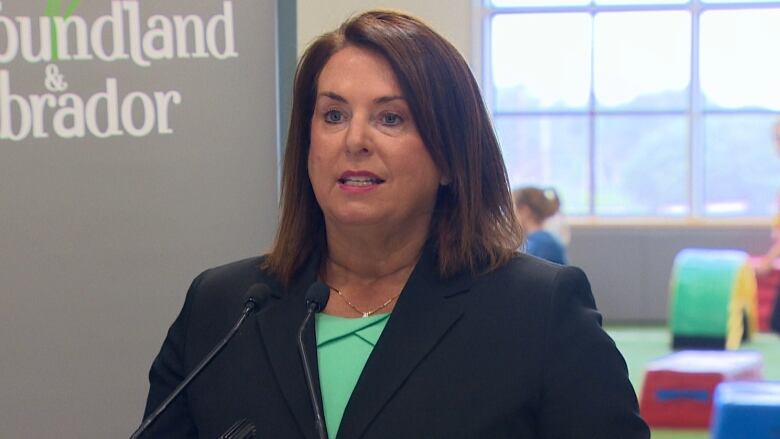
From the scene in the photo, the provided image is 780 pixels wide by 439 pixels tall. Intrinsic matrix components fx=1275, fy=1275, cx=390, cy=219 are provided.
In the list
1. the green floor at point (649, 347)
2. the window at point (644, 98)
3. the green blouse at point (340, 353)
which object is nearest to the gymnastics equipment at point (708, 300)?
the green floor at point (649, 347)

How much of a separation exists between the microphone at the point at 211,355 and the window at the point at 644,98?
421 inches

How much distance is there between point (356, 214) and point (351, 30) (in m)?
0.30

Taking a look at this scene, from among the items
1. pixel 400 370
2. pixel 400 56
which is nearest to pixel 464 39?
pixel 400 56

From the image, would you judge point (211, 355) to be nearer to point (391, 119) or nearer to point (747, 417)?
point (391, 119)

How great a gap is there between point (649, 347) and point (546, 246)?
3.36 meters

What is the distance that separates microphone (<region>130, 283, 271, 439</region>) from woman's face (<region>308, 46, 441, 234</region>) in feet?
0.61

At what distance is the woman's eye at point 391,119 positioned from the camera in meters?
1.91

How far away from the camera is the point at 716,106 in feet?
41.2

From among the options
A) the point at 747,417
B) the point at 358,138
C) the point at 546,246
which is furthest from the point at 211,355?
the point at 546,246

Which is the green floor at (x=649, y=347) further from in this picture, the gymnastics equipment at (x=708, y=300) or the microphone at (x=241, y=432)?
the microphone at (x=241, y=432)

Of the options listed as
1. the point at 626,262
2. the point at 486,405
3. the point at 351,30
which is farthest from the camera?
the point at 626,262

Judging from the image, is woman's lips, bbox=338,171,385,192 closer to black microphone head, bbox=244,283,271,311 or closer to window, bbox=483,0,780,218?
black microphone head, bbox=244,283,271,311

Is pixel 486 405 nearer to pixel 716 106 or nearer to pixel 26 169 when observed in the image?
pixel 26 169

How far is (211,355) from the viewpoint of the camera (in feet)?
5.50
